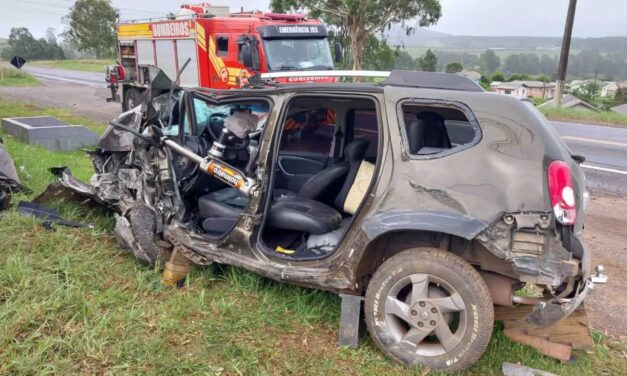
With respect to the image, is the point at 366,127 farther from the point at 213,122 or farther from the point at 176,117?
the point at 176,117

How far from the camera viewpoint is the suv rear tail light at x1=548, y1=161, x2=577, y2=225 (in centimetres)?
261

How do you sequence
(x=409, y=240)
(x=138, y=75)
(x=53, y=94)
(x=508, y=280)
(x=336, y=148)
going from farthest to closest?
(x=53, y=94) → (x=138, y=75) → (x=336, y=148) → (x=409, y=240) → (x=508, y=280)

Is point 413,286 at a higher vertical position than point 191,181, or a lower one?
lower

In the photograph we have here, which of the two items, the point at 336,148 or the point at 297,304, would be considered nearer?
the point at 297,304

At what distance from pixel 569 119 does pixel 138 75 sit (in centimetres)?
1445

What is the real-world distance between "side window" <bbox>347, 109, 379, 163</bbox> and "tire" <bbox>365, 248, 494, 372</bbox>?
1.30 meters

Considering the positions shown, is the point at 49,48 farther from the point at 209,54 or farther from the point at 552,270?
the point at 552,270

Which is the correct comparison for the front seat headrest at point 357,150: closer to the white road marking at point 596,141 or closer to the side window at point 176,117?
the side window at point 176,117

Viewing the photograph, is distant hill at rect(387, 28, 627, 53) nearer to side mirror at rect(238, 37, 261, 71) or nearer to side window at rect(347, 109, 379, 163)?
side mirror at rect(238, 37, 261, 71)

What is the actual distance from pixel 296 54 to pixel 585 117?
39.1 ft

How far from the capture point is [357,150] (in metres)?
3.99

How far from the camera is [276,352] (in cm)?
311

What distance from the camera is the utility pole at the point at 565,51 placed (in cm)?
1948

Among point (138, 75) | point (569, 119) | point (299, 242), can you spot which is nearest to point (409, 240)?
point (299, 242)
